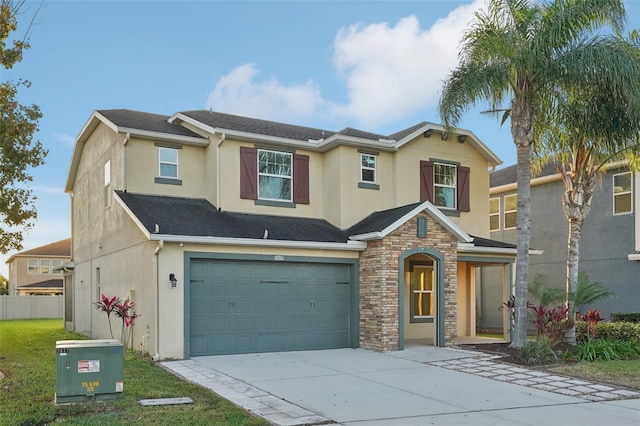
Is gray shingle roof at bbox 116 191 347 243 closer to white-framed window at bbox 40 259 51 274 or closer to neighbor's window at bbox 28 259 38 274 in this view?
white-framed window at bbox 40 259 51 274

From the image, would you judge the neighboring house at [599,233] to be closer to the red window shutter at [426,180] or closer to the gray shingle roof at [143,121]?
the red window shutter at [426,180]

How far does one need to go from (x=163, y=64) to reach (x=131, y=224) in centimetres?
459

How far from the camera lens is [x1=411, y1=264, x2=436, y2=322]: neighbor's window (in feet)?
60.2

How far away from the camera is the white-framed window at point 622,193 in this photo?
20.0 metres

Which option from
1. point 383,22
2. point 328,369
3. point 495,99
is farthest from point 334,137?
point 328,369

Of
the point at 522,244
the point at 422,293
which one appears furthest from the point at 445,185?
the point at 522,244

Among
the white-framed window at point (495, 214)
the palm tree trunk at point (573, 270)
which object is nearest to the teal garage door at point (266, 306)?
the palm tree trunk at point (573, 270)

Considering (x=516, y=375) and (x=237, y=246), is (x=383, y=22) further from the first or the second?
(x=516, y=375)

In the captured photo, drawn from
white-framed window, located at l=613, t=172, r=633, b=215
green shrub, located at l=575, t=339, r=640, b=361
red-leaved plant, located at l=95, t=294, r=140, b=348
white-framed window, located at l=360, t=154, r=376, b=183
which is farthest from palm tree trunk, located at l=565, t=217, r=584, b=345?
red-leaved plant, located at l=95, t=294, r=140, b=348

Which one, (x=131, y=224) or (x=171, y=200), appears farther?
(x=171, y=200)

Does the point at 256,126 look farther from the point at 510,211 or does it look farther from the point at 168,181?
the point at 510,211

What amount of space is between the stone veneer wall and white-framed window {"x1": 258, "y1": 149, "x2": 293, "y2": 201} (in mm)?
3259

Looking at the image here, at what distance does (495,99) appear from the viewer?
49.7 ft

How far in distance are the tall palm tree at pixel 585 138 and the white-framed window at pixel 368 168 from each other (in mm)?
4807
